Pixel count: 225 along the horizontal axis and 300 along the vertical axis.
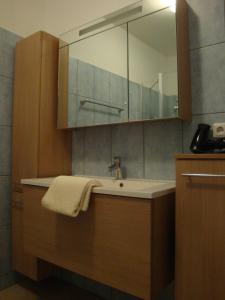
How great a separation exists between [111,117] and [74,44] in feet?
2.05

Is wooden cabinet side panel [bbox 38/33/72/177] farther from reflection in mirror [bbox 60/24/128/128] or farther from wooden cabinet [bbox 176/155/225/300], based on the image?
wooden cabinet [bbox 176/155/225/300]

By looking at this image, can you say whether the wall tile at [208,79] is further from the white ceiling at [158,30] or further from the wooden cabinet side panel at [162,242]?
the wooden cabinet side panel at [162,242]

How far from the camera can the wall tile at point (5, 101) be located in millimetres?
1800

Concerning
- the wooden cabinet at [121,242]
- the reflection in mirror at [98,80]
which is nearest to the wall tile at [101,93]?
the reflection in mirror at [98,80]

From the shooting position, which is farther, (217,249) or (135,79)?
(135,79)

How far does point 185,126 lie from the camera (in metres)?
1.40

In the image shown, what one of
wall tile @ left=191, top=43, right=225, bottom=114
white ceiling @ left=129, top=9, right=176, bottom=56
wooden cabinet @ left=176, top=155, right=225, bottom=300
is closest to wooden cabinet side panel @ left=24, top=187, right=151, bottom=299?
wooden cabinet @ left=176, top=155, right=225, bottom=300

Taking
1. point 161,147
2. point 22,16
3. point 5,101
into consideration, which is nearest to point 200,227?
point 161,147

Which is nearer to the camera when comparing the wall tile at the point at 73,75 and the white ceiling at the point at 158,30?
the white ceiling at the point at 158,30

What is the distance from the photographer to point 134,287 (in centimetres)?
104

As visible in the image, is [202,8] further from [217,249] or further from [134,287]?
[134,287]

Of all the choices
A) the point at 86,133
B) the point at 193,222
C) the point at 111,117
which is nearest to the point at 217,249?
the point at 193,222

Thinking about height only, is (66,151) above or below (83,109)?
below

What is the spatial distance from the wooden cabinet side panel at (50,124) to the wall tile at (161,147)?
64cm
